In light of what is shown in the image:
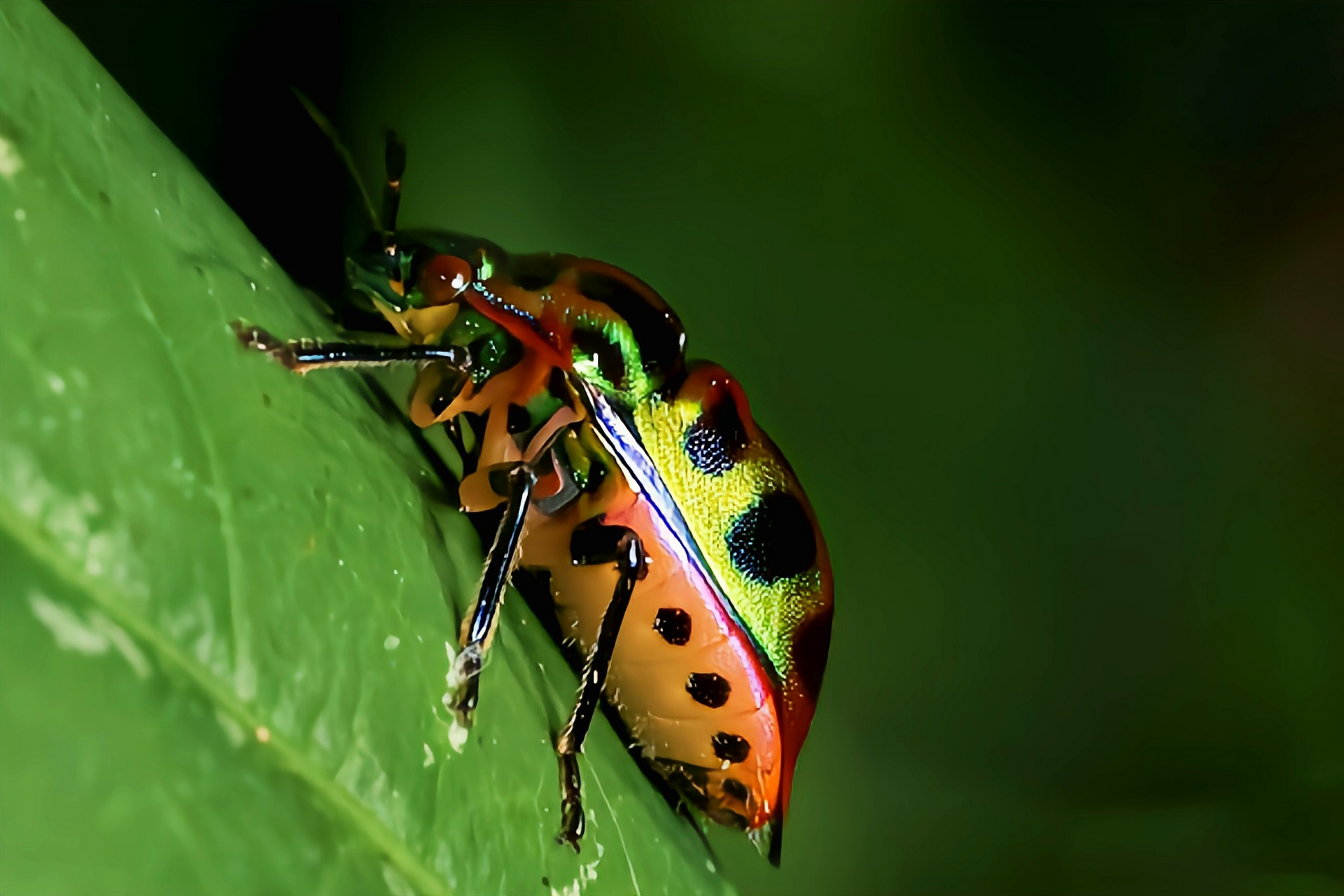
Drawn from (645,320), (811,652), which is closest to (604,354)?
(645,320)

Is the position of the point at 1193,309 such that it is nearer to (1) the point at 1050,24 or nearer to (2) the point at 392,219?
(1) the point at 1050,24

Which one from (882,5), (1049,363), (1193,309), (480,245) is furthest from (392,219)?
(1193,309)

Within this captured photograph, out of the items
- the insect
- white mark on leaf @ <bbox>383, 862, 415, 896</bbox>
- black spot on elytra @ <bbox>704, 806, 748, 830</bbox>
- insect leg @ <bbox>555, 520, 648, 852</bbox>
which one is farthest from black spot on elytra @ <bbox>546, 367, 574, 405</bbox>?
white mark on leaf @ <bbox>383, 862, 415, 896</bbox>

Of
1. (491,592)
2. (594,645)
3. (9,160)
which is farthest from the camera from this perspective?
(594,645)

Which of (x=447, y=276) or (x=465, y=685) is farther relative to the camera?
(x=447, y=276)

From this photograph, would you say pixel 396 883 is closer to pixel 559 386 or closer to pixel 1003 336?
pixel 559 386

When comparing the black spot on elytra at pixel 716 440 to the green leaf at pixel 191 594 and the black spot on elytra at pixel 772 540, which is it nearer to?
the black spot on elytra at pixel 772 540

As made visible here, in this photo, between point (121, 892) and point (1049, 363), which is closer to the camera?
point (121, 892)
